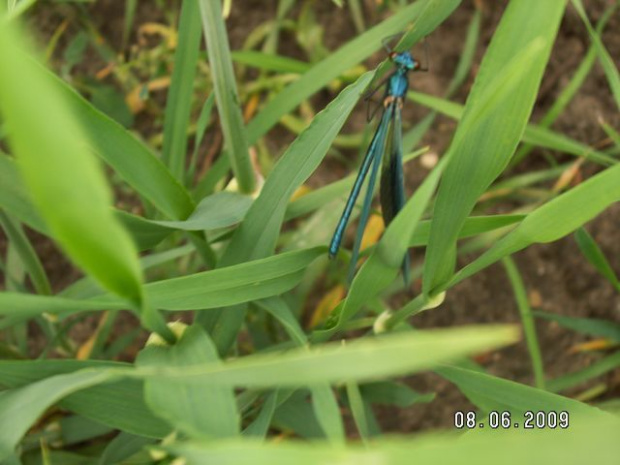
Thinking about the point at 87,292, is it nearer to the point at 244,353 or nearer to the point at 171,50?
the point at 244,353

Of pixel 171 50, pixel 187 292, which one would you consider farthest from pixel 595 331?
pixel 171 50

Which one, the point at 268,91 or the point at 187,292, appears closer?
the point at 187,292

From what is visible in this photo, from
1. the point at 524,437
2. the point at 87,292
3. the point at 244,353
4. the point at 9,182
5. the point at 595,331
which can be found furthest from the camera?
the point at 244,353

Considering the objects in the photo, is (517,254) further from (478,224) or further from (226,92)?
(226,92)

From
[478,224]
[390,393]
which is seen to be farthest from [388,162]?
[390,393]

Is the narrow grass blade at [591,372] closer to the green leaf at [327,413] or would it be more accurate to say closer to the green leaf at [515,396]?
the green leaf at [515,396]
